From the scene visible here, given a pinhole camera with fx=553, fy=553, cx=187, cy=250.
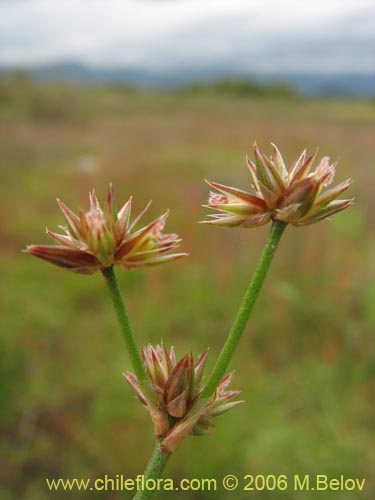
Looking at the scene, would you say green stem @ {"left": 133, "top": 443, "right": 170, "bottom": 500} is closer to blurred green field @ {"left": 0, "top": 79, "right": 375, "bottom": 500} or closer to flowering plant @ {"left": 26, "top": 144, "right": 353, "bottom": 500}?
flowering plant @ {"left": 26, "top": 144, "right": 353, "bottom": 500}

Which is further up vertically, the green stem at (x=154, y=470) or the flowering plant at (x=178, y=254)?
the flowering plant at (x=178, y=254)

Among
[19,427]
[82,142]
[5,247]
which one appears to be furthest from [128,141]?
[19,427]

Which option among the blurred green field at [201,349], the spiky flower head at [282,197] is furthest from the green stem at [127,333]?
the blurred green field at [201,349]

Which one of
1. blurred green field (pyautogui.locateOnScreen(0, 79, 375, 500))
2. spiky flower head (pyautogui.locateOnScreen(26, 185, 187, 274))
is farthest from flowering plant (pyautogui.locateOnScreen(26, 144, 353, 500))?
blurred green field (pyautogui.locateOnScreen(0, 79, 375, 500))

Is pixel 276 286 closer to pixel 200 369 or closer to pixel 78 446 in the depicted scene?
pixel 78 446

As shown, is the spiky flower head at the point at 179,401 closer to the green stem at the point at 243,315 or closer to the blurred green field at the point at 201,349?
the green stem at the point at 243,315
